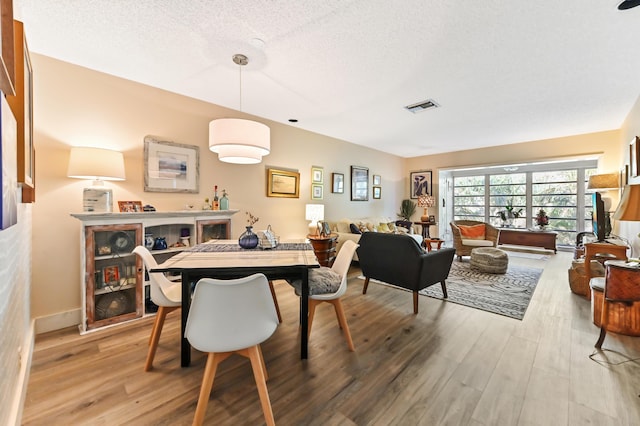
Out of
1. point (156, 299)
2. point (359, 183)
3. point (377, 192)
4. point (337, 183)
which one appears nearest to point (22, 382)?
point (156, 299)

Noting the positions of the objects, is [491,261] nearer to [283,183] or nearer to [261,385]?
[283,183]

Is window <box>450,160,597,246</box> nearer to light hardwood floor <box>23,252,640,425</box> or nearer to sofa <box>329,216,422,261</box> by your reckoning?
sofa <box>329,216,422,261</box>

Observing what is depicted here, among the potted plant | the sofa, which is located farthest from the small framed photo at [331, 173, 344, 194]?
the potted plant

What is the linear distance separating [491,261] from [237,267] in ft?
14.1

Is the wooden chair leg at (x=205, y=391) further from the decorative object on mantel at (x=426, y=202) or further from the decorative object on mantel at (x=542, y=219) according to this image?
the decorative object on mantel at (x=542, y=219)

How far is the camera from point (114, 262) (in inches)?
105

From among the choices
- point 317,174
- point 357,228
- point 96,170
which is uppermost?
point 317,174

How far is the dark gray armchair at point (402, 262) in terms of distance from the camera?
2.87 meters

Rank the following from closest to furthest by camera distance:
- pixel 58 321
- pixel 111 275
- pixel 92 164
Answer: pixel 92 164
pixel 58 321
pixel 111 275

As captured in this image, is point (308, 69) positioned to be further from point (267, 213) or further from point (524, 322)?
point (524, 322)

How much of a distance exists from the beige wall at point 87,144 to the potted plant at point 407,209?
4562 mm

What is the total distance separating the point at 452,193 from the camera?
26.3 ft

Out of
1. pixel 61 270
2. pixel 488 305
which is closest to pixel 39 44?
pixel 61 270

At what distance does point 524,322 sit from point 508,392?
1295mm
